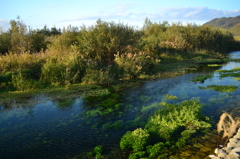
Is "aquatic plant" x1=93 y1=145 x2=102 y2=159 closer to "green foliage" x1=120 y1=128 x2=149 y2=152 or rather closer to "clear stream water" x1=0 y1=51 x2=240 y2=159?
"clear stream water" x1=0 y1=51 x2=240 y2=159

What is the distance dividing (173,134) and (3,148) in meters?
5.65

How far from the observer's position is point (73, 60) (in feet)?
48.2

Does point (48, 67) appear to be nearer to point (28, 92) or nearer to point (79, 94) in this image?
point (28, 92)

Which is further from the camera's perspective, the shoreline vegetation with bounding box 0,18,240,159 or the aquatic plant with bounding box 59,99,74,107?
the aquatic plant with bounding box 59,99,74,107

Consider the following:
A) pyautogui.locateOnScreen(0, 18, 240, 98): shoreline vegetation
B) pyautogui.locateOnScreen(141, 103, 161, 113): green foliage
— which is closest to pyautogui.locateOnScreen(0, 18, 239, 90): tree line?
pyautogui.locateOnScreen(0, 18, 240, 98): shoreline vegetation

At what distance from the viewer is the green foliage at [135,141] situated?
5.82 meters

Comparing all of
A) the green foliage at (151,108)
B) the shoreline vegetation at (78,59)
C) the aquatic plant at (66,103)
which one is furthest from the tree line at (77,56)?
the green foliage at (151,108)

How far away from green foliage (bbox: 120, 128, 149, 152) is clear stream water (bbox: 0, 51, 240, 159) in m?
0.37

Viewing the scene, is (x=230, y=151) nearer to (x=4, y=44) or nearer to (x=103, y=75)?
(x=103, y=75)

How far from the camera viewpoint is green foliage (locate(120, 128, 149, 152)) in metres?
5.82

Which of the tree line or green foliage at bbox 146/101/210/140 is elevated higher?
the tree line

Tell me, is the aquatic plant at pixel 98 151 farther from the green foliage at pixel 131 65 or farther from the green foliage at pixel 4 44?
the green foliage at pixel 4 44

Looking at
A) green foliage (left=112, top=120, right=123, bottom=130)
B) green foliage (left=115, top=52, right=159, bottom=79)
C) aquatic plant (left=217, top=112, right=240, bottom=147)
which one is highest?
green foliage (left=115, top=52, right=159, bottom=79)

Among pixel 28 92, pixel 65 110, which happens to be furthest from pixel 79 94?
pixel 28 92
